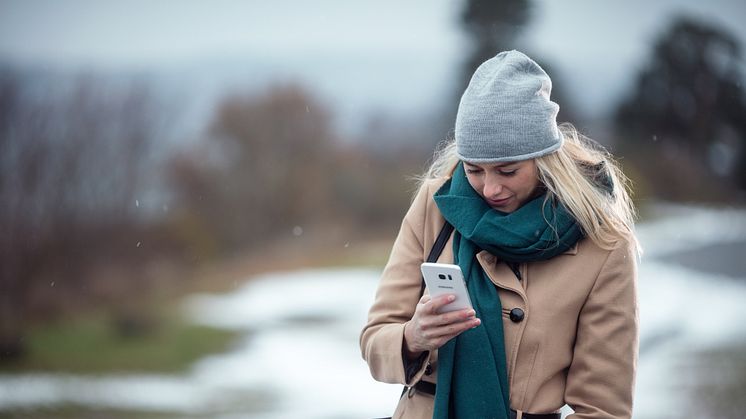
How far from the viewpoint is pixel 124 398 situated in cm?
575

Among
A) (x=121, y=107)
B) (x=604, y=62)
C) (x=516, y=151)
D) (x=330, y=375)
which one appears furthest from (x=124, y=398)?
(x=516, y=151)

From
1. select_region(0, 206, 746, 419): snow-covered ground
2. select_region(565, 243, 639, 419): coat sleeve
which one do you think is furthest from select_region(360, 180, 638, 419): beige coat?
select_region(0, 206, 746, 419): snow-covered ground

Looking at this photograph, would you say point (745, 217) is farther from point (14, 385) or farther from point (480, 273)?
point (14, 385)

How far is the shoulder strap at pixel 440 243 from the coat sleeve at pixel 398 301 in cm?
3

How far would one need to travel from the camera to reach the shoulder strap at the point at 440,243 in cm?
176

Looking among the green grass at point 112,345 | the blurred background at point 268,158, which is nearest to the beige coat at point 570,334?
the blurred background at point 268,158

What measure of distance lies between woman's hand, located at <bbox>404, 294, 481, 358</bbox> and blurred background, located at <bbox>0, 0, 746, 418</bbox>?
419 centimetres

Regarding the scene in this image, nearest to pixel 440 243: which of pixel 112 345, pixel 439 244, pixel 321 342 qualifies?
pixel 439 244

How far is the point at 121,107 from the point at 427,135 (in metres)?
2.35

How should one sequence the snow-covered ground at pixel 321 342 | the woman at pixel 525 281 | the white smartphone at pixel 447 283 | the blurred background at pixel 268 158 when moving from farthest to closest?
the blurred background at pixel 268 158 → the snow-covered ground at pixel 321 342 → the woman at pixel 525 281 → the white smartphone at pixel 447 283

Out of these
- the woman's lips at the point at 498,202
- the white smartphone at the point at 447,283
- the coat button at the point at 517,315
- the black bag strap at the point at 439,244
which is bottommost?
the coat button at the point at 517,315

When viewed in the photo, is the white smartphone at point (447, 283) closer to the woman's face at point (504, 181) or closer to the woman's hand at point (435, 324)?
the woman's hand at point (435, 324)

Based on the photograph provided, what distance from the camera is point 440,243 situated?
1.77 m

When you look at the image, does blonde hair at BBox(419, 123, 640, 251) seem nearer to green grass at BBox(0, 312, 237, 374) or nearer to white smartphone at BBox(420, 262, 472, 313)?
white smartphone at BBox(420, 262, 472, 313)
